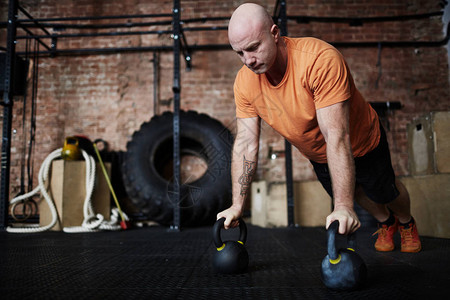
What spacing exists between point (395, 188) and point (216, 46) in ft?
10.5

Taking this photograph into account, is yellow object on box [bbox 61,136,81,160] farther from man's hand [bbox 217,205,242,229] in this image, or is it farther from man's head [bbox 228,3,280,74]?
man's head [bbox 228,3,280,74]

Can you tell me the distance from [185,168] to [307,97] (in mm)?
3050

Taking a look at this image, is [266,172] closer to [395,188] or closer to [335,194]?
[395,188]

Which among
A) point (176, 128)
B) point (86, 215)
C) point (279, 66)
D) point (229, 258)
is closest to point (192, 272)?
point (229, 258)

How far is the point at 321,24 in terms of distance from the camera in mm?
4328

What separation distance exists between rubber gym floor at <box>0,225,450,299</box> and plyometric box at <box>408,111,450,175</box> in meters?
0.62

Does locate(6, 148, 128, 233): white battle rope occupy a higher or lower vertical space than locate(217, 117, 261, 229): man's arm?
lower

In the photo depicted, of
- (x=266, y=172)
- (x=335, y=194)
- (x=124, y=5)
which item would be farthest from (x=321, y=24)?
(x=335, y=194)

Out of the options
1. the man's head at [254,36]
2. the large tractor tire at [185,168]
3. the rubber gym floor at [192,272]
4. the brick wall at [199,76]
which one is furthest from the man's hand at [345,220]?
the brick wall at [199,76]

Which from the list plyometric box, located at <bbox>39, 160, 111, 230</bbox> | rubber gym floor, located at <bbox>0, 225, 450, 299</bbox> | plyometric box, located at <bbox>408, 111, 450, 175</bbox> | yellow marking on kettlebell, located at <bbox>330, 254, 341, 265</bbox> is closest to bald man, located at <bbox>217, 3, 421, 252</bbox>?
yellow marking on kettlebell, located at <bbox>330, 254, 341, 265</bbox>

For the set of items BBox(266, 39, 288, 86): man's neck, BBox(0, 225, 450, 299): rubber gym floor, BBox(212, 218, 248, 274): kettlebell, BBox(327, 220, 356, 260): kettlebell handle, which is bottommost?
BBox(0, 225, 450, 299): rubber gym floor

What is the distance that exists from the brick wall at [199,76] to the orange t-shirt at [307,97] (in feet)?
8.70

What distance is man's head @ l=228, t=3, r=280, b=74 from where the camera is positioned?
1.18 metres

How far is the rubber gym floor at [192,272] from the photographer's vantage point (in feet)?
3.61
